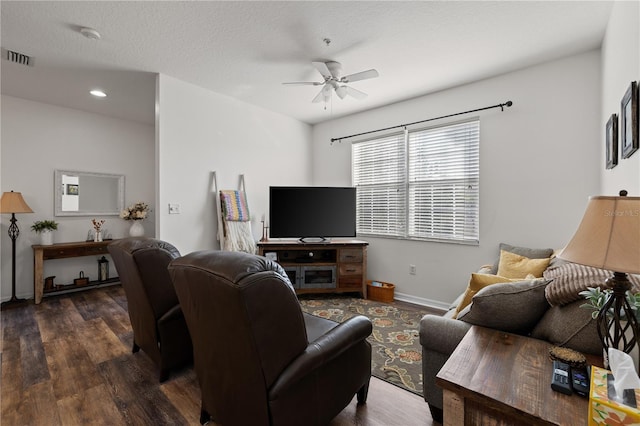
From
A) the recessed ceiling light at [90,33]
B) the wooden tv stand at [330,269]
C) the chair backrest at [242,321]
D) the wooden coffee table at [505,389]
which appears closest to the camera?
the wooden coffee table at [505,389]

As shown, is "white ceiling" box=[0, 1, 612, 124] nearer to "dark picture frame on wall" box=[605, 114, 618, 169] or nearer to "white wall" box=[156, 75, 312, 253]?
"white wall" box=[156, 75, 312, 253]

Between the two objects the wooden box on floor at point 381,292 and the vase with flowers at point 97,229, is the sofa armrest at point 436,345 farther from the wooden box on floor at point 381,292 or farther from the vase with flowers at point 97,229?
the vase with flowers at point 97,229

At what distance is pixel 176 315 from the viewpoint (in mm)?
1956

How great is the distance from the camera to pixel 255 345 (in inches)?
44.2

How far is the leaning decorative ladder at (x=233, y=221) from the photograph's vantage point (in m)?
3.59

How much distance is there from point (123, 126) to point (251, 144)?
2.43m

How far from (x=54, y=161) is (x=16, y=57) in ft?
6.16

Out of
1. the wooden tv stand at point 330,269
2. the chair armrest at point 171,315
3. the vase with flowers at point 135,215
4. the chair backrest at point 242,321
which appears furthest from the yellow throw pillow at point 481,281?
the vase with flowers at point 135,215

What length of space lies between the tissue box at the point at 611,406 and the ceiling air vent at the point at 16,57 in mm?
4529

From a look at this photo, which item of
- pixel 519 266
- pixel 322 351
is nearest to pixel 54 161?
pixel 322 351

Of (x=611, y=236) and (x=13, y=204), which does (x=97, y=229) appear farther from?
(x=611, y=236)

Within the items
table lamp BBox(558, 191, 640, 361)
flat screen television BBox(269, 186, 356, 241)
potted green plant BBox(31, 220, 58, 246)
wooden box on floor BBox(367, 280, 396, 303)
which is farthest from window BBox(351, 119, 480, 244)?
potted green plant BBox(31, 220, 58, 246)

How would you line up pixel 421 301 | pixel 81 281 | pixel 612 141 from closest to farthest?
pixel 612 141 → pixel 421 301 → pixel 81 281

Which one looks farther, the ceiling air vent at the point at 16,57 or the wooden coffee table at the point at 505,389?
the ceiling air vent at the point at 16,57
